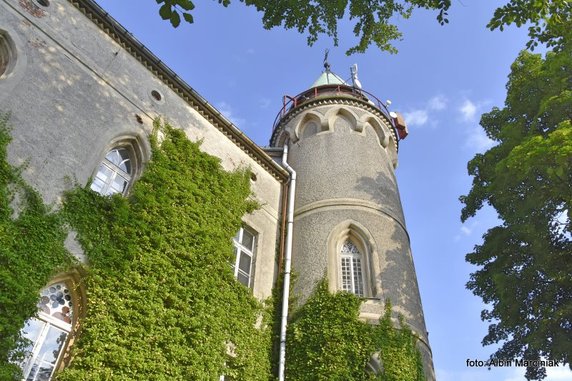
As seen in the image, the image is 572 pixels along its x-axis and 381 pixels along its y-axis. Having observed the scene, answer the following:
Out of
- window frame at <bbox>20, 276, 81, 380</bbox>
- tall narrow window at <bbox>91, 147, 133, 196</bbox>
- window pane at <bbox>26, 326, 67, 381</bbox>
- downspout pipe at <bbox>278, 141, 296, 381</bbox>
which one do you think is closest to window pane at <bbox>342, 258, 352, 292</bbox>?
downspout pipe at <bbox>278, 141, 296, 381</bbox>

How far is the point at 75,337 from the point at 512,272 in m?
11.8

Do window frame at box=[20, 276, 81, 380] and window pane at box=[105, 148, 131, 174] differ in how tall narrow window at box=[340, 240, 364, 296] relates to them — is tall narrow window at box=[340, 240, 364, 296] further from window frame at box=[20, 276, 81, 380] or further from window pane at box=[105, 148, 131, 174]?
window frame at box=[20, 276, 81, 380]

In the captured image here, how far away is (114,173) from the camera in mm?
9836

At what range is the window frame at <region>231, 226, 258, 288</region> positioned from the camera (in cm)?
1117

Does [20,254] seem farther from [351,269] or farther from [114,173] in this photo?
[351,269]

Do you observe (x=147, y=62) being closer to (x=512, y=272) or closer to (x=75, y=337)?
(x=75, y=337)

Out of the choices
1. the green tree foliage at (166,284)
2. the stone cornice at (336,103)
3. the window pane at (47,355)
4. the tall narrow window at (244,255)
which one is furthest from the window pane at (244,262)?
the stone cornice at (336,103)

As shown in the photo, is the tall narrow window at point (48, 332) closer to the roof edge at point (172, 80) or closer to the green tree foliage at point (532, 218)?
the roof edge at point (172, 80)

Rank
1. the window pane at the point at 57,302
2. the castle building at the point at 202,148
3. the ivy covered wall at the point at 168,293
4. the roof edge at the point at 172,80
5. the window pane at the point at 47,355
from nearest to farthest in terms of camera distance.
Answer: the window pane at the point at 47,355
the ivy covered wall at the point at 168,293
the window pane at the point at 57,302
the castle building at the point at 202,148
the roof edge at the point at 172,80

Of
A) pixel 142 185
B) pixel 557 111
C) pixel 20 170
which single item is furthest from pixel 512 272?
pixel 20 170

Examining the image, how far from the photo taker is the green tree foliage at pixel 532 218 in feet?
37.6

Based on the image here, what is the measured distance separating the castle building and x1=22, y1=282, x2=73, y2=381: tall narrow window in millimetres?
22

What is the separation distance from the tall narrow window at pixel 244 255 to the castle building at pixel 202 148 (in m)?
0.03

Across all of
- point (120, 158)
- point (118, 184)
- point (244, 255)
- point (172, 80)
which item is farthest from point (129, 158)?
point (244, 255)
